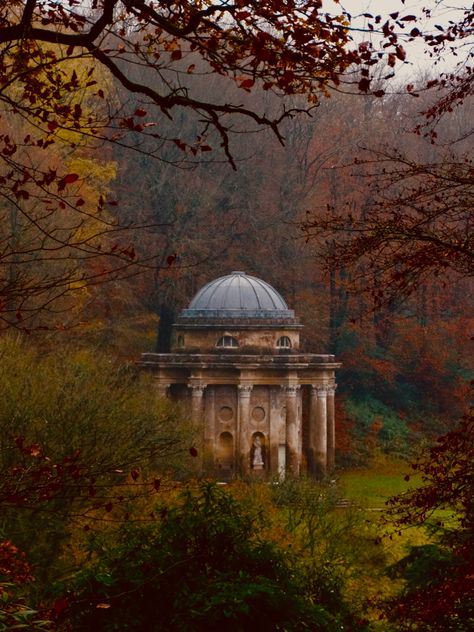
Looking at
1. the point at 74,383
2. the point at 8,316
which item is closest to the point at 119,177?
the point at 8,316

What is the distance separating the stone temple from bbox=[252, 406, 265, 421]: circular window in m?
0.03

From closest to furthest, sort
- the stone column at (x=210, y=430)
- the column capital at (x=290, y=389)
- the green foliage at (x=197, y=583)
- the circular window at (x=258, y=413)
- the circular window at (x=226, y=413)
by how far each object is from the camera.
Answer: the green foliage at (x=197, y=583)
the stone column at (x=210, y=430)
the column capital at (x=290, y=389)
the circular window at (x=226, y=413)
the circular window at (x=258, y=413)

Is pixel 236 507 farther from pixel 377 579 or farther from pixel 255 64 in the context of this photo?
pixel 377 579

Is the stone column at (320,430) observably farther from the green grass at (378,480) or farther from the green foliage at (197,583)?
the green foliage at (197,583)

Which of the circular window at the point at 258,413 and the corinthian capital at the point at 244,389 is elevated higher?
the corinthian capital at the point at 244,389

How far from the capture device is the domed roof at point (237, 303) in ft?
131

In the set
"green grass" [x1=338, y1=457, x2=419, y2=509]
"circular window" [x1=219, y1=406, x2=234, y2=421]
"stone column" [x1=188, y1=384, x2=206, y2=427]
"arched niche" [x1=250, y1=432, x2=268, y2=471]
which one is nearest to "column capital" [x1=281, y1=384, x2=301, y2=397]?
"arched niche" [x1=250, y1=432, x2=268, y2=471]

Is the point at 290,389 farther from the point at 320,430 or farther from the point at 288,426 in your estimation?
the point at 320,430

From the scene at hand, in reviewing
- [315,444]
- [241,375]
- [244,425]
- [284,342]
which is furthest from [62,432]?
[315,444]

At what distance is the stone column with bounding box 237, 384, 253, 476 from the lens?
128ft

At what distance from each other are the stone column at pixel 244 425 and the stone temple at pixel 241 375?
3cm

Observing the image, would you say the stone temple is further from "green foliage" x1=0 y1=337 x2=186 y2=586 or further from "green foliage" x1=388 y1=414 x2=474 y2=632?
"green foliage" x1=388 y1=414 x2=474 y2=632

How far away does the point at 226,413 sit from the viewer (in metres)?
39.8

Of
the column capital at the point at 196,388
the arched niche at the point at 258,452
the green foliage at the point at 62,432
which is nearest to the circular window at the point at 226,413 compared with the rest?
the arched niche at the point at 258,452
